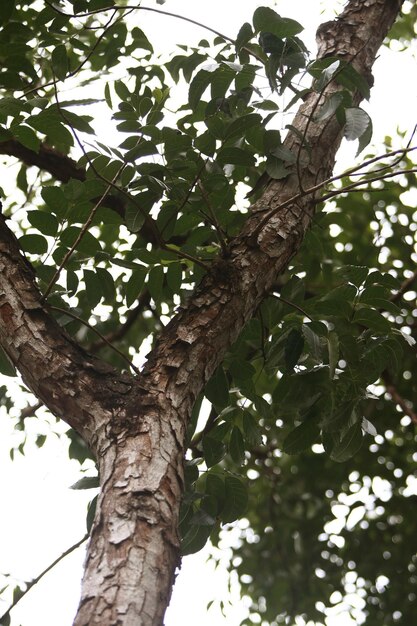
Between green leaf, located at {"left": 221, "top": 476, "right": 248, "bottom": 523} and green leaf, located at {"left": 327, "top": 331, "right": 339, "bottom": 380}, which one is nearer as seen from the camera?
green leaf, located at {"left": 327, "top": 331, "right": 339, "bottom": 380}

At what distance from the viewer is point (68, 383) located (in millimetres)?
1191

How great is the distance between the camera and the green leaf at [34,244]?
153cm

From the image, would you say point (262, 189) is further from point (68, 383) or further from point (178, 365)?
point (68, 383)

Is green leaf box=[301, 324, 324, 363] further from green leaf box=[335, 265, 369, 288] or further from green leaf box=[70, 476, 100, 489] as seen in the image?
green leaf box=[70, 476, 100, 489]

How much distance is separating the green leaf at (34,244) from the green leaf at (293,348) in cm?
54

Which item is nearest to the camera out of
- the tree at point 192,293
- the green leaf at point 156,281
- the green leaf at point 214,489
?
the tree at point 192,293

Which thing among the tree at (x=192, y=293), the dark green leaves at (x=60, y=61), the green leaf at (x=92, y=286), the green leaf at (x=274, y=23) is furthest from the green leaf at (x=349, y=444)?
the dark green leaves at (x=60, y=61)

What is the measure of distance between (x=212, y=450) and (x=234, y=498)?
11 cm

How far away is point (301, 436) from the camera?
4.94ft

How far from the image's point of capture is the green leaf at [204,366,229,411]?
154cm

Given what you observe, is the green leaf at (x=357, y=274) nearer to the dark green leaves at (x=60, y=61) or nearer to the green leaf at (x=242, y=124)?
the green leaf at (x=242, y=124)

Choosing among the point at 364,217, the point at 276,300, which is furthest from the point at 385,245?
the point at 276,300

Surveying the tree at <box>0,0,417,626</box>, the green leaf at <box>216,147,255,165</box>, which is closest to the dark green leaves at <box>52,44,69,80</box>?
the tree at <box>0,0,417,626</box>

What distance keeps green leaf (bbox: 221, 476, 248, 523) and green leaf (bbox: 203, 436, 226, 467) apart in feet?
0.24
